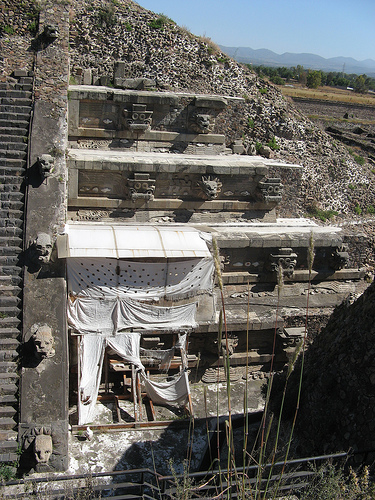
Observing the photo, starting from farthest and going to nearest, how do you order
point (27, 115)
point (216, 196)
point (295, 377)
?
point (216, 196), point (27, 115), point (295, 377)

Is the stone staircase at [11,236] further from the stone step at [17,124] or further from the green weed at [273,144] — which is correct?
the green weed at [273,144]

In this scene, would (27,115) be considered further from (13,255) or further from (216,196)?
(216,196)

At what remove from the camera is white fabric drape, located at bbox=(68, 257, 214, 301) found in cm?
995

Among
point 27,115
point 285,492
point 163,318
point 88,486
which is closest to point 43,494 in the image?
point 88,486

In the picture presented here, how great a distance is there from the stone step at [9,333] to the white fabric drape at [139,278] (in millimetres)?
1368

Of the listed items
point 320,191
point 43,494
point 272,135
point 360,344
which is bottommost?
point 43,494

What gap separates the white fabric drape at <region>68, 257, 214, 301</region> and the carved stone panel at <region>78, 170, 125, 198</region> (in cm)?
356

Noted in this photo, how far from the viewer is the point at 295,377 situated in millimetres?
8734

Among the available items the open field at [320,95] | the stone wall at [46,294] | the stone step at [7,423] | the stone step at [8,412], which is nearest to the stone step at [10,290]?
the stone wall at [46,294]

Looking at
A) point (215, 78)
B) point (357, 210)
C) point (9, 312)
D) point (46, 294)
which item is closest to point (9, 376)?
point (9, 312)

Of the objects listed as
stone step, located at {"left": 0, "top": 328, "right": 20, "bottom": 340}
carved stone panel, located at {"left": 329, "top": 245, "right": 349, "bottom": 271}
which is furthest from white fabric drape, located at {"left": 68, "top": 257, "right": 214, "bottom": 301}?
carved stone panel, located at {"left": 329, "top": 245, "right": 349, "bottom": 271}

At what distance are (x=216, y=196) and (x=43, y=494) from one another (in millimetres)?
9338

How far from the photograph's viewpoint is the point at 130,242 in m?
10.3

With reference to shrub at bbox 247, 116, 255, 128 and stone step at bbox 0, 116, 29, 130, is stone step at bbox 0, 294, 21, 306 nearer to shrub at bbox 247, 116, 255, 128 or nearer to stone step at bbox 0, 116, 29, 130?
stone step at bbox 0, 116, 29, 130
